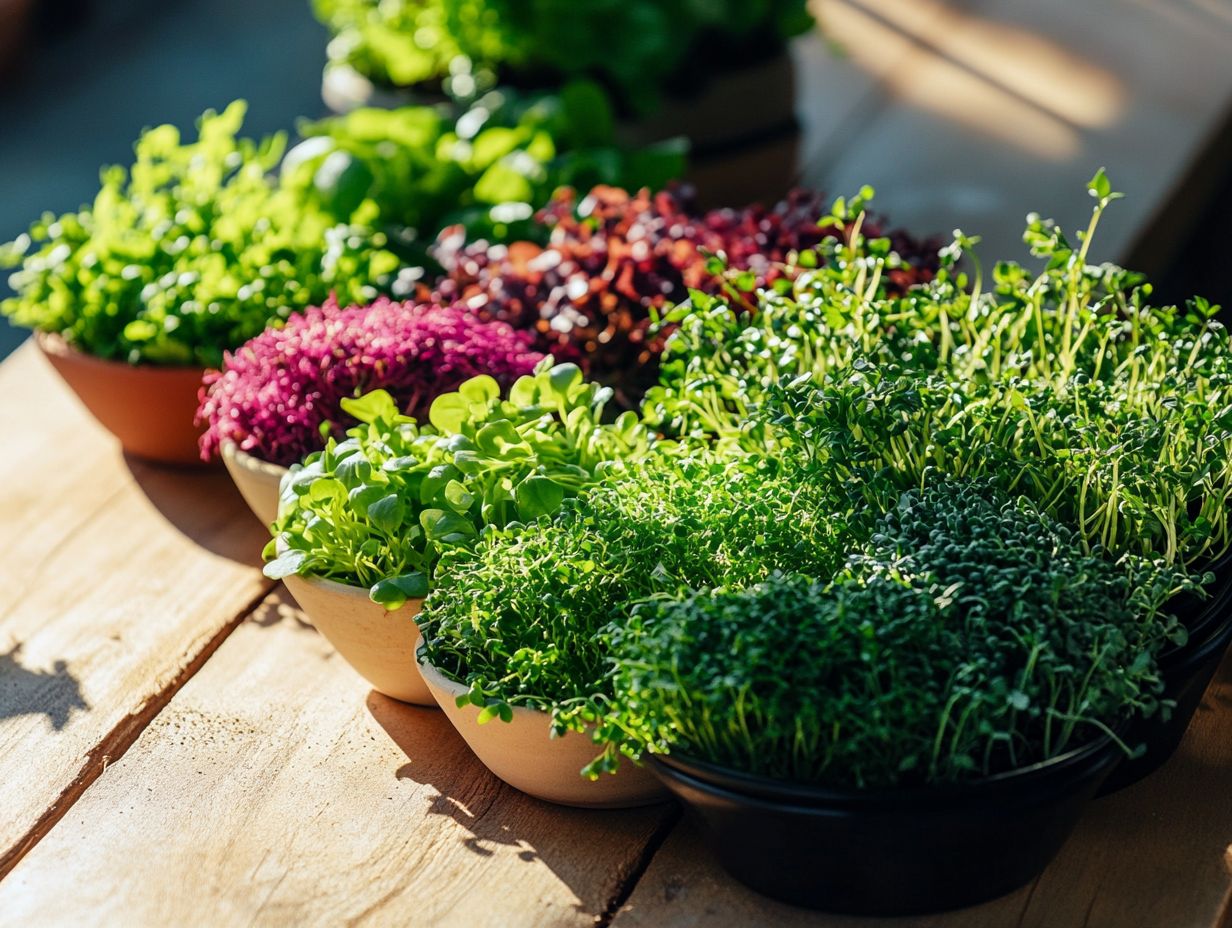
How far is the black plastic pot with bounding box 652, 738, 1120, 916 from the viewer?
773 millimetres

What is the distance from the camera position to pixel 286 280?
1420 millimetres

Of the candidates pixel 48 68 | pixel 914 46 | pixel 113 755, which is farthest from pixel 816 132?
pixel 48 68

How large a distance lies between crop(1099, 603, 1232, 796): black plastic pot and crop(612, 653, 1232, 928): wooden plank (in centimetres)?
2

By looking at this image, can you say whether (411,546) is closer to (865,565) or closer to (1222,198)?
(865,565)

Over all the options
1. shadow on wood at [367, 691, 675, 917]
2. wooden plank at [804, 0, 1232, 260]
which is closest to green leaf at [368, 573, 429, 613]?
shadow on wood at [367, 691, 675, 917]

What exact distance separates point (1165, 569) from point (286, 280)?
0.91 m

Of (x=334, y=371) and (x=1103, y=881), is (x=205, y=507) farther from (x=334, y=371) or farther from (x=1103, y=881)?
(x=1103, y=881)

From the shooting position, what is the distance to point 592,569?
0.90m

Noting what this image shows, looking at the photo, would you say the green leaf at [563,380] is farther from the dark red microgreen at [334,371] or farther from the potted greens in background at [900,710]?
the potted greens in background at [900,710]

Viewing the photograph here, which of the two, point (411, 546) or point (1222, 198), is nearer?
point (411, 546)

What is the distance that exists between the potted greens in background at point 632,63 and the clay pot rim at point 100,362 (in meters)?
0.70

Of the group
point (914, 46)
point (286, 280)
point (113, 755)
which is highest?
point (286, 280)

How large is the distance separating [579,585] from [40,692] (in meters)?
0.52

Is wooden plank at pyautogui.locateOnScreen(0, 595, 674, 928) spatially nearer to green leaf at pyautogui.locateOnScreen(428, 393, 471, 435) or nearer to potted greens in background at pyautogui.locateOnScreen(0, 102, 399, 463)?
green leaf at pyautogui.locateOnScreen(428, 393, 471, 435)
